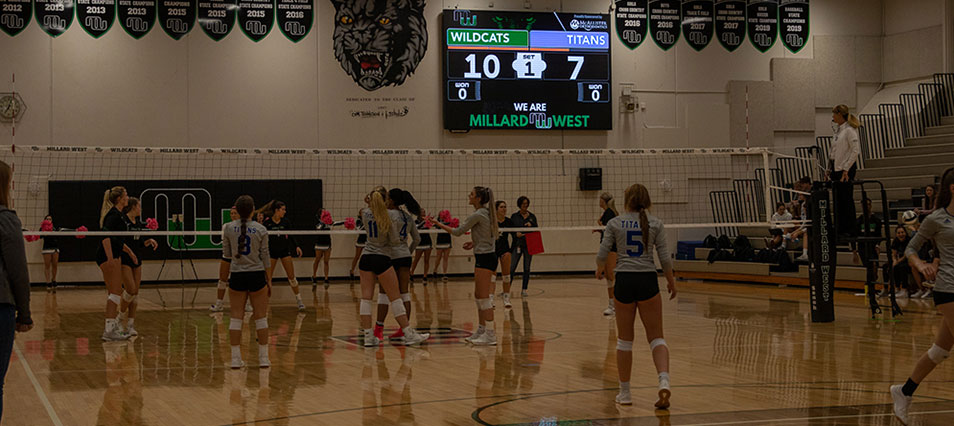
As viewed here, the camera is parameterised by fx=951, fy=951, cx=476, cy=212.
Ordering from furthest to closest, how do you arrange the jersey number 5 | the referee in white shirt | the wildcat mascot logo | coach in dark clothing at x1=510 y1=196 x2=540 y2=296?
1. the wildcat mascot logo
2. coach in dark clothing at x1=510 y1=196 x2=540 y2=296
3. the referee in white shirt
4. the jersey number 5

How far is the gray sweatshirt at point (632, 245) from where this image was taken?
655 cm

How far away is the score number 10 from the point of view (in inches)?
822

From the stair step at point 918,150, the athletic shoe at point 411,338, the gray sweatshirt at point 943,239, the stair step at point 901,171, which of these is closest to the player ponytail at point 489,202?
the athletic shoe at point 411,338

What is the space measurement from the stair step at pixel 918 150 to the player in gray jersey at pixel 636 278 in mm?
15579

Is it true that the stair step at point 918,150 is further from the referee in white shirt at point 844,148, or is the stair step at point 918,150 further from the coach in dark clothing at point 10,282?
the coach in dark clothing at point 10,282

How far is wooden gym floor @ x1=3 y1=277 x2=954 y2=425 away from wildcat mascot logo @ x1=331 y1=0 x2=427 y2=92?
29.2 ft

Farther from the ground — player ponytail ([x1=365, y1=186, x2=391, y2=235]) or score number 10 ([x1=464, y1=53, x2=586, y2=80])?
score number 10 ([x1=464, y1=53, x2=586, y2=80])

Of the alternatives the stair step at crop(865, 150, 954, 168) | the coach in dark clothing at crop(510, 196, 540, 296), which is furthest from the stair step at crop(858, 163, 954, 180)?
the coach in dark clothing at crop(510, 196, 540, 296)

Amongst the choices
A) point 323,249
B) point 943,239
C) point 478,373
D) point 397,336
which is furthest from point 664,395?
point 323,249

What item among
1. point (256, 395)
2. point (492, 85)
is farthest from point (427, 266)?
point (256, 395)

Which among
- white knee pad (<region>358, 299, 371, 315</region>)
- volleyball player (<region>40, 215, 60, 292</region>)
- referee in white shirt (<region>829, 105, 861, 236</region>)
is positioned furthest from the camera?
volleyball player (<region>40, 215, 60, 292</region>)

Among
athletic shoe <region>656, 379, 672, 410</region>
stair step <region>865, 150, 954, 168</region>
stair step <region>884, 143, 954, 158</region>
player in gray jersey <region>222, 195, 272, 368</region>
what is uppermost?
stair step <region>884, 143, 954, 158</region>

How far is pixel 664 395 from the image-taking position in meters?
6.40

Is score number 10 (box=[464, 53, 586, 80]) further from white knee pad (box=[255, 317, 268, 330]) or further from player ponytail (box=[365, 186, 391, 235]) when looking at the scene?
white knee pad (box=[255, 317, 268, 330])
